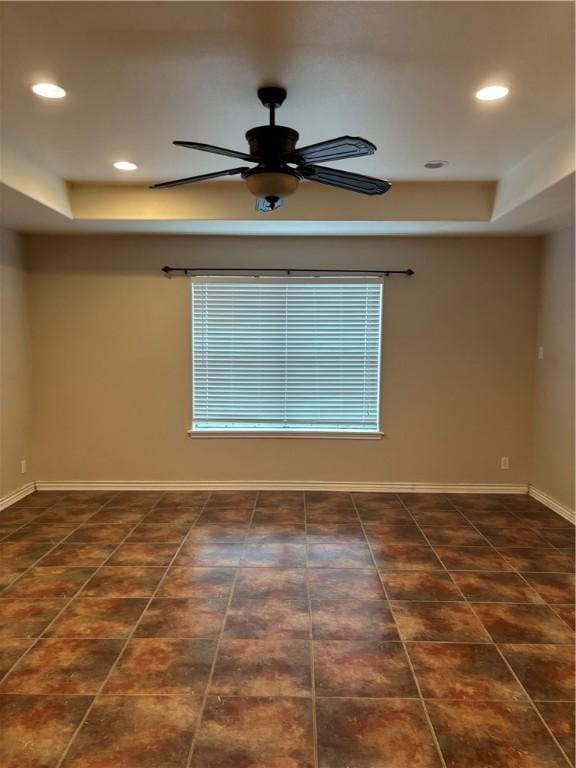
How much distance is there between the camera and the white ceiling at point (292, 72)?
5.94ft

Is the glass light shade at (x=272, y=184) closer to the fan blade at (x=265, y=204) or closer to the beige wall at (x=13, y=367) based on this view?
the fan blade at (x=265, y=204)

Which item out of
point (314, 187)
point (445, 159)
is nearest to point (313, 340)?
point (314, 187)

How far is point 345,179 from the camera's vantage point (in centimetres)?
241

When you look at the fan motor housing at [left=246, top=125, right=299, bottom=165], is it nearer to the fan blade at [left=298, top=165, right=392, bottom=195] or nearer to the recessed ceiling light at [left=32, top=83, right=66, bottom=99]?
the fan blade at [left=298, top=165, right=392, bottom=195]

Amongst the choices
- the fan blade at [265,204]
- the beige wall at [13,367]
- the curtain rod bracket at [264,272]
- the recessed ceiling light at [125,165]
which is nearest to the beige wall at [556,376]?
the curtain rod bracket at [264,272]

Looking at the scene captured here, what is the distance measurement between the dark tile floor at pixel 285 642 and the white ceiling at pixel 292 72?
2652 millimetres

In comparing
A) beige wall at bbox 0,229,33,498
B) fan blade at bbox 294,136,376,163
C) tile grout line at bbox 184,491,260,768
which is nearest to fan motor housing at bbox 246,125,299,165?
fan blade at bbox 294,136,376,163

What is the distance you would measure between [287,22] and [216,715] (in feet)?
8.77

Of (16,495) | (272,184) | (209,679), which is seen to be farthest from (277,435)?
(272,184)

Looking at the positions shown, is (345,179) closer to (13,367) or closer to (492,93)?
(492,93)

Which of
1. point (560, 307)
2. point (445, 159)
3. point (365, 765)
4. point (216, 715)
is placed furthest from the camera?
point (560, 307)

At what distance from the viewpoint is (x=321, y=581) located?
3.05m

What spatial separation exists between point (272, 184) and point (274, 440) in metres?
3.00

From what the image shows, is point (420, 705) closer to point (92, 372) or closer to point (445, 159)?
point (445, 159)
